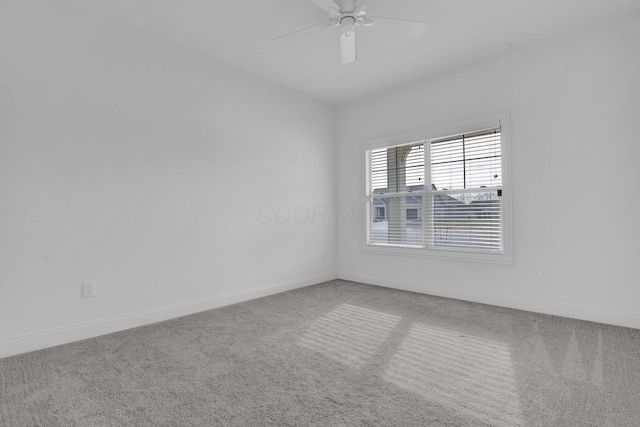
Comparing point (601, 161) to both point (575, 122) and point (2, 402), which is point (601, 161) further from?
point (2, 402)

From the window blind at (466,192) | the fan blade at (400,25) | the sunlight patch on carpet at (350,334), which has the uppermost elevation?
the fan blade at (400,25)

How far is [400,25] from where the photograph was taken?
242 centimetres

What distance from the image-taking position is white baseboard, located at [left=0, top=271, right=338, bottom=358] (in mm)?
2361

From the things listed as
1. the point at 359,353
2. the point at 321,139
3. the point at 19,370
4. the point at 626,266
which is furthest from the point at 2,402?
the point at 626,266

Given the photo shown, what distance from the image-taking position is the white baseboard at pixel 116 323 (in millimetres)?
2361

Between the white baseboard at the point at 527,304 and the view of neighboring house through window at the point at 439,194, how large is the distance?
472mm

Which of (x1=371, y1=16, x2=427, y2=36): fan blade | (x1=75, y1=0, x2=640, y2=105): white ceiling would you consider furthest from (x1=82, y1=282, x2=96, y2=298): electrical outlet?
(x1=371, y1=16, x2=427, y2=36): fan blade

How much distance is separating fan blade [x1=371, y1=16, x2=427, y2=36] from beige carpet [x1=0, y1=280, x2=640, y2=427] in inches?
91.4

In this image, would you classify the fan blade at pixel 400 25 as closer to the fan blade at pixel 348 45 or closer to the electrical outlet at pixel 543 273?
the fan blade at pixel 348 45

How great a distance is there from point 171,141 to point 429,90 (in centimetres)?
290

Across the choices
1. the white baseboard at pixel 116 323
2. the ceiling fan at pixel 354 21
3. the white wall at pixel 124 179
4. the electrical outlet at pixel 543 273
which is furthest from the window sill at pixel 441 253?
the ceiling fan at pixel 354 21

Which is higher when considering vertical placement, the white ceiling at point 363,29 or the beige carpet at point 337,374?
the white ceiling at point 363,29

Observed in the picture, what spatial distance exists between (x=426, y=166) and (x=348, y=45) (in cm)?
191

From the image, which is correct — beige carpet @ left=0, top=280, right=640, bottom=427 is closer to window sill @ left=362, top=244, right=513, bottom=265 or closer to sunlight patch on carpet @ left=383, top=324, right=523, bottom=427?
sunlight patch on carpet @ left=383, top=324, right=523, bottom=427
